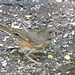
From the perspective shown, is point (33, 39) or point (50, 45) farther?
point (50, 45)

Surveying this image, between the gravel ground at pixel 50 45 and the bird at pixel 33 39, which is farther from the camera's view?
the gravel ground at pixel 50 45

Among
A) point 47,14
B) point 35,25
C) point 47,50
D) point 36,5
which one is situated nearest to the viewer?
point 47,50

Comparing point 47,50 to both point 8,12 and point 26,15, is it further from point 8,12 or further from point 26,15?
point 8,12

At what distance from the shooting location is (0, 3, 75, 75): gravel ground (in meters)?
3.12

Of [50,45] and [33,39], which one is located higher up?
[33,39]

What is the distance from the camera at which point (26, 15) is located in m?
4.34

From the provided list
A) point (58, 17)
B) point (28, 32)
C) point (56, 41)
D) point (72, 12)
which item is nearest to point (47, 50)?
point (56, 41)

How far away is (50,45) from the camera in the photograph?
3.53 metres

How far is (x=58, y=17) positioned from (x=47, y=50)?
1.17 meters

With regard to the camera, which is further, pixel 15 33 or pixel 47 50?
pixel 47 50

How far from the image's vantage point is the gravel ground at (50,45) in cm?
312

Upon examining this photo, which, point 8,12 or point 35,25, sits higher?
point 8,12

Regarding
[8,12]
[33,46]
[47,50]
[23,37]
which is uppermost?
[8,12]

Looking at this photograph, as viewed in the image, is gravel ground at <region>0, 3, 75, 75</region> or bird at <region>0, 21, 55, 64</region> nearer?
bird at <region>0, 21, 55, 64</region>
